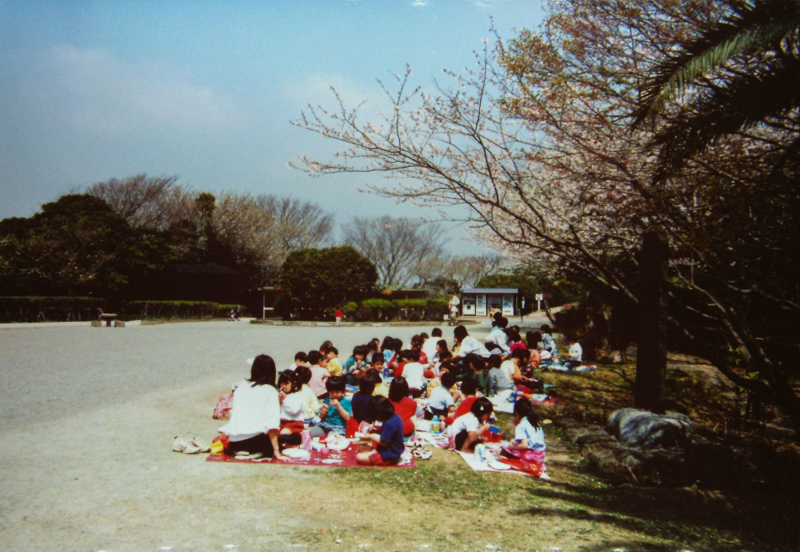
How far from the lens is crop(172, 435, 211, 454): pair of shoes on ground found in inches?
221

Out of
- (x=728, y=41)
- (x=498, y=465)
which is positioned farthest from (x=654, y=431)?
(x=728, y=41)

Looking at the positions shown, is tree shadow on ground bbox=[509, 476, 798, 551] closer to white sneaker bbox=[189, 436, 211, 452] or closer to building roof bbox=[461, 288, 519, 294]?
white sneaker bbox=[189, 436, 211, 452]

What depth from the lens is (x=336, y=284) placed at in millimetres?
31375

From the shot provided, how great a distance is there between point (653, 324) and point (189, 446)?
212 inches

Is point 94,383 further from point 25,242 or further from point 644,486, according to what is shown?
point 25,242

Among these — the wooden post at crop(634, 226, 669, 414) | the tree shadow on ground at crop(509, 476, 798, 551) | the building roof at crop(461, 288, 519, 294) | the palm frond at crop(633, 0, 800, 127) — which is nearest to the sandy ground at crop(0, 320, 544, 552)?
the tree shadow on ground at crop(509, 476, 798, 551)

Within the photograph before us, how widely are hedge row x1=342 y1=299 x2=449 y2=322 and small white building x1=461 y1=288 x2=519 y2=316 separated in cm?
1657

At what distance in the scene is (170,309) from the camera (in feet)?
100

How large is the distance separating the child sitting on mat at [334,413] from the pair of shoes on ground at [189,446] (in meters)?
1.28

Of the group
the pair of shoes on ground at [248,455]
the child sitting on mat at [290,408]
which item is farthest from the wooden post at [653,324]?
the pair of shoes on ground at [248,455]

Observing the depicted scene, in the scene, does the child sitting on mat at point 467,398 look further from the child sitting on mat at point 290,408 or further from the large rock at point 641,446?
the child sitting on mat at point 290,408

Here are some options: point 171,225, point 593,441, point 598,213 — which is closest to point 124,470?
point 593,441

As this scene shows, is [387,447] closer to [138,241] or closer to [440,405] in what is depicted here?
[440,405]

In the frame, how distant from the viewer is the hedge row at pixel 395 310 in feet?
105
